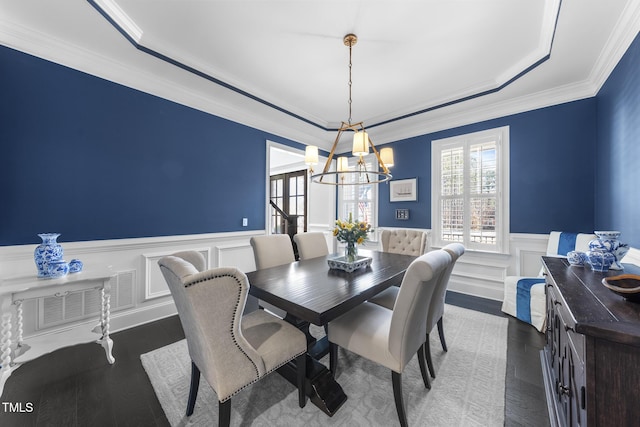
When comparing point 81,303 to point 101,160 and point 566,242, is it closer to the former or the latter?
point 101,160

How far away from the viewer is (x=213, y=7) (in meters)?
1.88

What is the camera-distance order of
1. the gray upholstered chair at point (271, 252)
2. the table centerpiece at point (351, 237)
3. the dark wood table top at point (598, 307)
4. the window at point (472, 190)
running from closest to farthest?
the dark wood table top at point (598, 307) → the table centerpiece at point (351, 237) → the gray upholstered chair at point (271, 252) → the window at point (472, 190)

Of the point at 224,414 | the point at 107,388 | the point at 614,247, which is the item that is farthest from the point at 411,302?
the point at 107,388

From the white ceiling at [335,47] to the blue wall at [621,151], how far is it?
21cm

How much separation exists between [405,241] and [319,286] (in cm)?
187

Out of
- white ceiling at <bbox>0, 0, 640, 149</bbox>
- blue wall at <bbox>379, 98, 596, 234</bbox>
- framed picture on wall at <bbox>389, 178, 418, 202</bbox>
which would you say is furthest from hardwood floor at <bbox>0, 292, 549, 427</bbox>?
white ceiling at <bbox>0, 0, 640, 149</bbox>

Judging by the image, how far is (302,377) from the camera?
1.52 m

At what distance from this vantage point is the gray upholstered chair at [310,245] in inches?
110

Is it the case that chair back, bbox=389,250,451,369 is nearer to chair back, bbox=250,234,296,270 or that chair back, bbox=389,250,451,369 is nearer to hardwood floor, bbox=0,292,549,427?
hardwood floor, bbox=0,292,549,427

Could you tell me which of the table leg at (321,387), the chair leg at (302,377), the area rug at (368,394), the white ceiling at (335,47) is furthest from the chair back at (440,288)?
the white ceiling at (335,47)

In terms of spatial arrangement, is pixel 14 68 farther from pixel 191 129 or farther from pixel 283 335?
pixel 283 335

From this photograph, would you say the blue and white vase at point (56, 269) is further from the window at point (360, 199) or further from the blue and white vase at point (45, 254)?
the window at point (360, 199)

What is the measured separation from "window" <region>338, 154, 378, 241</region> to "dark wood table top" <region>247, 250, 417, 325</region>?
7.80 feet

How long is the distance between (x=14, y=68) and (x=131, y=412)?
2.86 m
